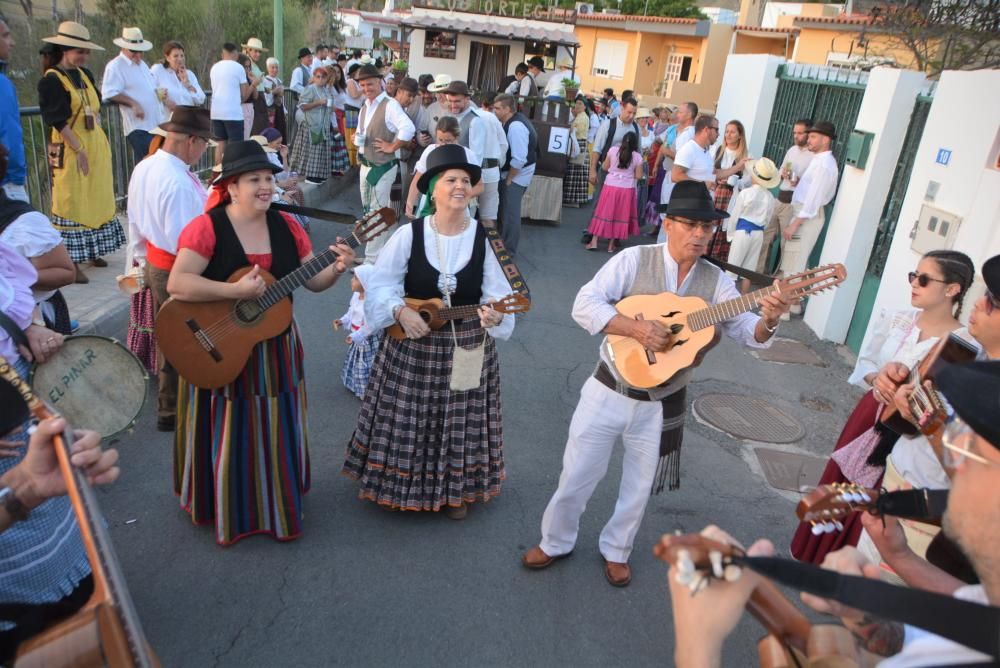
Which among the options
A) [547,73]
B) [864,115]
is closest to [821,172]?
[864,115]

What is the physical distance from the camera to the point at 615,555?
3.79 meters

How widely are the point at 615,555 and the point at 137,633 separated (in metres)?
2.65

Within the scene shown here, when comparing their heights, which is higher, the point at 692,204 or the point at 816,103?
the point at 816,103

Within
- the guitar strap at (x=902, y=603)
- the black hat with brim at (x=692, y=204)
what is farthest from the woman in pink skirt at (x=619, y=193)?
the guitar strap at (x=902, y=603)

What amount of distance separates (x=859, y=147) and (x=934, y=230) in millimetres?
1894

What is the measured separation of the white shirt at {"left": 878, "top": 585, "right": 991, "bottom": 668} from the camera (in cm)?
124

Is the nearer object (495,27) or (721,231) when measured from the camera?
(721,231)

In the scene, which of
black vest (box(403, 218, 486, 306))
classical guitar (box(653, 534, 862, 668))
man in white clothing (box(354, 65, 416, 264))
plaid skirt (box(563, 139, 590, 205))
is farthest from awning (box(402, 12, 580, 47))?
classical guitar (box(653, 534, 862, 668))

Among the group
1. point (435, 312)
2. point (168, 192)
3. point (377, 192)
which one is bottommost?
point (377, 192)

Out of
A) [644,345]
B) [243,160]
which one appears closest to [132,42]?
[243,160]

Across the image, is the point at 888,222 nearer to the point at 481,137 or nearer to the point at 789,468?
the point at 789,468

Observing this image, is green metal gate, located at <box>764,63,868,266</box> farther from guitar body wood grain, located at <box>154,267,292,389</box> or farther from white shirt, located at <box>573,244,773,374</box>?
guitar body wood grain, located at <box>154,267,292,389</box>

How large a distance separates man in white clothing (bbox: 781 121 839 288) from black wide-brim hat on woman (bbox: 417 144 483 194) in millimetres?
5326

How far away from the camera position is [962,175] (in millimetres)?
5832
